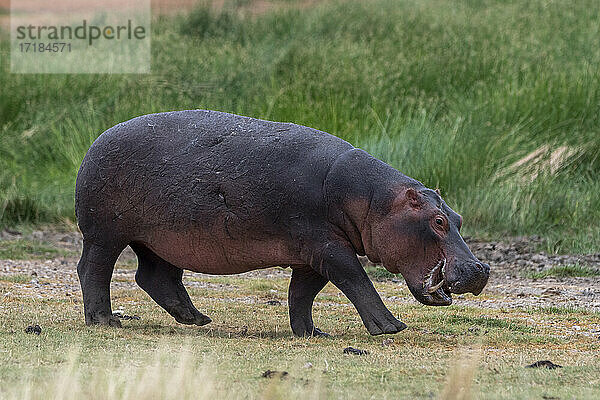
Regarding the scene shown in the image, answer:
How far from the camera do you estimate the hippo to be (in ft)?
19.9

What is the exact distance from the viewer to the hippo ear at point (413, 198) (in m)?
6.09

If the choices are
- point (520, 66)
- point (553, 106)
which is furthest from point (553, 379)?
point (520, 66)

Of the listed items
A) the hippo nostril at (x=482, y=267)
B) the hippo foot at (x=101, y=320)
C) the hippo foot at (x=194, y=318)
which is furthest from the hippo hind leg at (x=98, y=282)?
the hippo nostril at (x=482, y=267)

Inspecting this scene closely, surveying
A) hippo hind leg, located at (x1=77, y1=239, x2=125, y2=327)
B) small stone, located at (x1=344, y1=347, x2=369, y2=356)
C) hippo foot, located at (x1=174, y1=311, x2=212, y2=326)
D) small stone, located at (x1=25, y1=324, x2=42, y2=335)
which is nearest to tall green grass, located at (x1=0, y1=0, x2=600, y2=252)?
hippo foot, located at (x1=174, y1=311, x2=212, y2=326)

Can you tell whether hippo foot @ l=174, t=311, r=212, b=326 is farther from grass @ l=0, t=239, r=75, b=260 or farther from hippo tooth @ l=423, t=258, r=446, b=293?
grass @ l=0, t=239, r=75, b=260

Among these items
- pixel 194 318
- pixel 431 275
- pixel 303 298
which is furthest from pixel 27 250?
pixel 431 275

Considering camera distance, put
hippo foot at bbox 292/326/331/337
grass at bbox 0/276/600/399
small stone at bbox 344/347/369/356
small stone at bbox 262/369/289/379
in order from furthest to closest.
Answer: hippo foot at bbox 292/326/331/337, small stone at bbox 344/347/369/356, small stone at bbox 262/369/289/379, grass at bbox 0/276/600/399

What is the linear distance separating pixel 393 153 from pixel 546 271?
3196 mm

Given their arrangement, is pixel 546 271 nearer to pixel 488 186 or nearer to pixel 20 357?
pixel 488 186

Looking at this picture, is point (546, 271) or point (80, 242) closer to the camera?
point (546, 271)

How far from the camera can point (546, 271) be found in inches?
410

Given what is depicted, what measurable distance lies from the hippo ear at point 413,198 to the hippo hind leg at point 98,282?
1.99m

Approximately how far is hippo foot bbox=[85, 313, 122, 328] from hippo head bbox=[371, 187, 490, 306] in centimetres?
185

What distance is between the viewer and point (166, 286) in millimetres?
7082
